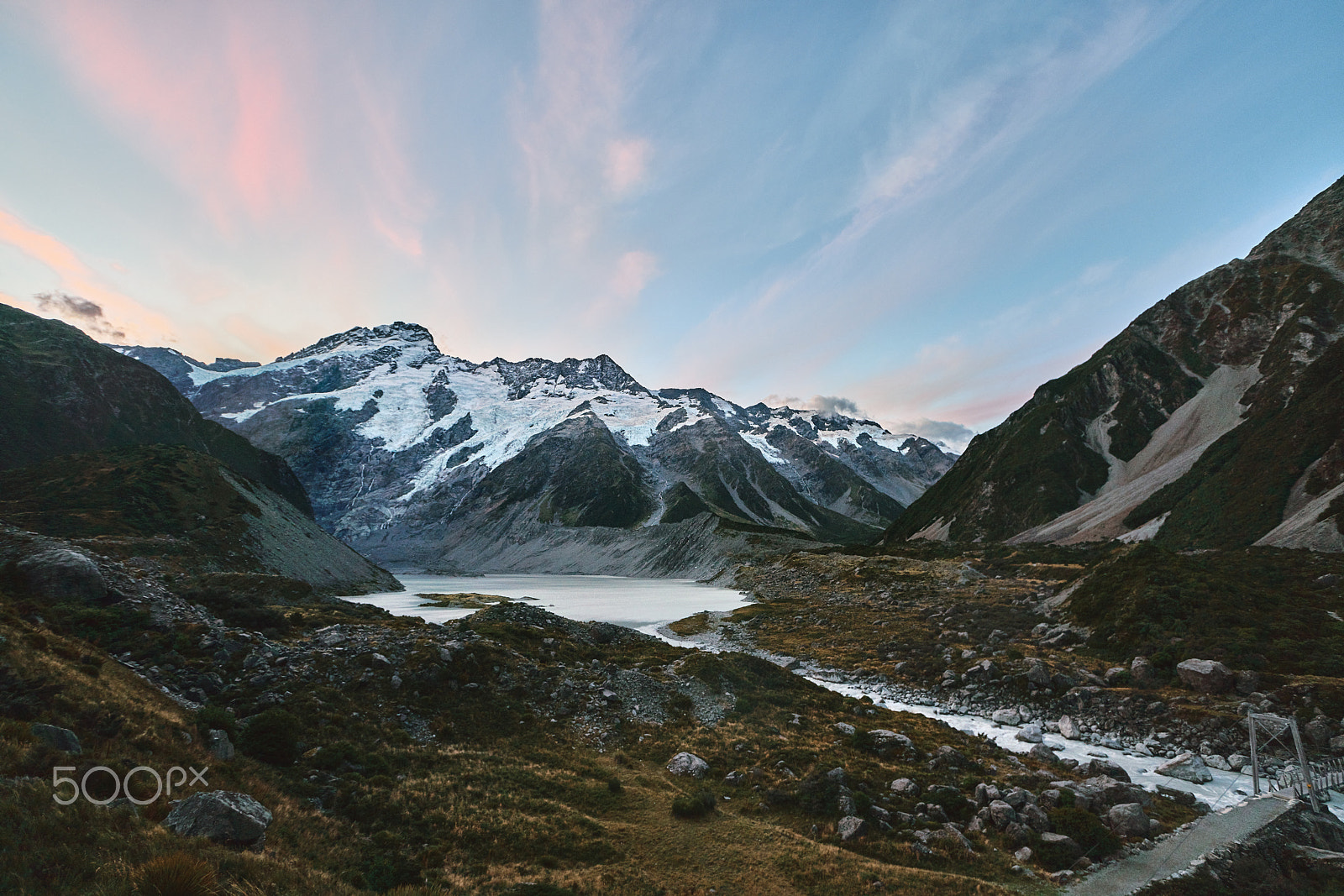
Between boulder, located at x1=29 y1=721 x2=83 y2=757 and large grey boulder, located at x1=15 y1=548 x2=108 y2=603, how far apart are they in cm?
1802

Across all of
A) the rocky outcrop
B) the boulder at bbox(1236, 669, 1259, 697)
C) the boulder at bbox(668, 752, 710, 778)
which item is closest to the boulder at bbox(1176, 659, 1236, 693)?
the boulder at bbox(1236, 669, 1259, 697)

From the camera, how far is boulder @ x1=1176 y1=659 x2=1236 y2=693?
32.9 meters

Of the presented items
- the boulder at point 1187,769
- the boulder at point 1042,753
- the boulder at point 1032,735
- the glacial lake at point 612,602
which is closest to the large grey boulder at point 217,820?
the boulder at point 1042,753

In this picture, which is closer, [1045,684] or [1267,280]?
[1045,684]

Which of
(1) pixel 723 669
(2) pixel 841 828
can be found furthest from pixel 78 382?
(2) pixel 841 828

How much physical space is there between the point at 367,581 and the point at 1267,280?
285702mm

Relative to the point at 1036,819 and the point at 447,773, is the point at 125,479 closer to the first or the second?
the point at 447,773

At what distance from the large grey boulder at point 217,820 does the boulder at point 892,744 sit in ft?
89.0

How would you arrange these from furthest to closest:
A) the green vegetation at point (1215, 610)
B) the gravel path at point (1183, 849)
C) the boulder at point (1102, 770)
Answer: the green vegetation at point (1215, 610) < the boulder at point (1102, 770) < the gravel path at point (1183, 849)

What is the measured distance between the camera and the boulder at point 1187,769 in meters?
25.9

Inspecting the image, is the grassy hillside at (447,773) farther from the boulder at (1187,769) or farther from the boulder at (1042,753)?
the boulder at (1187,769)

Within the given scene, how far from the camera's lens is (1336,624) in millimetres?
37125

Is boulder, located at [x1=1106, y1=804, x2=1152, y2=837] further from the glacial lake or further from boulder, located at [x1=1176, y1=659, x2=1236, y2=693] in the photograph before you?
the glacial lake

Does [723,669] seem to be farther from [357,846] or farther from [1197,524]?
[1197,524]
